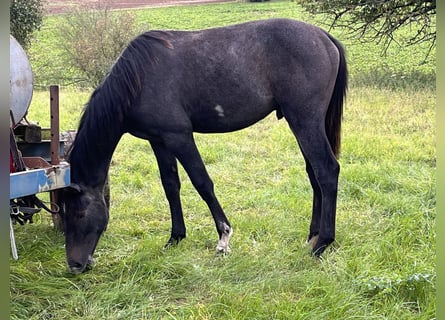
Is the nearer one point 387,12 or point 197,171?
point 197,171

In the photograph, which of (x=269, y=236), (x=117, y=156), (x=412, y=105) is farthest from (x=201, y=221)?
(x=412, y=105)

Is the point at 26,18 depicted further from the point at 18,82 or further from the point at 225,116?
the point at 225,116

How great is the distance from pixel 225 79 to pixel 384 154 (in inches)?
135

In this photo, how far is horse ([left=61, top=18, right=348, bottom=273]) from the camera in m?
3.65

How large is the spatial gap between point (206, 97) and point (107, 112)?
2.52 feet

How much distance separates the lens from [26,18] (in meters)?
15.5

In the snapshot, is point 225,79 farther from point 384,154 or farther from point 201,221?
point 384,154

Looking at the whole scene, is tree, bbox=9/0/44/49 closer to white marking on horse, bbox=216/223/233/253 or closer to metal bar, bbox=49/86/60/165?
metal bar, bbox=49/86/60/165

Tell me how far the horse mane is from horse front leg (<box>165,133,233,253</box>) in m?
0.43

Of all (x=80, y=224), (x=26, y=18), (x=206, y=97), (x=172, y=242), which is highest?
(x=206, y=97)

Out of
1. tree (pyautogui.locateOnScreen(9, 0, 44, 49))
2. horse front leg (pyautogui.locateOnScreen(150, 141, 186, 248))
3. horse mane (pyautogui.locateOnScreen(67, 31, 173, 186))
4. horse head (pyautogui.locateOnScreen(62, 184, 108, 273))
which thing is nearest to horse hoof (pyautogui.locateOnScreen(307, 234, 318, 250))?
horse front leg (pyautogui.locateOnScreen(150, 141, 186, 248))

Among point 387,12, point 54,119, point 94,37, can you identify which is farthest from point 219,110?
→ point 94,37

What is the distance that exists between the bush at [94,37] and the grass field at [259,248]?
731 centimetres

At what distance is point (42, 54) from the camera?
61.6 ft
